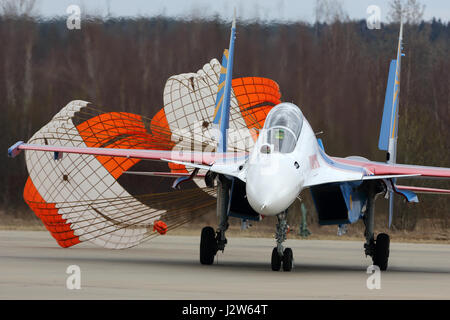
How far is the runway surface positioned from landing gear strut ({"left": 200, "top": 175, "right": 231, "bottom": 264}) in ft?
0.98

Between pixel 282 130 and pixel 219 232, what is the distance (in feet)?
9.65

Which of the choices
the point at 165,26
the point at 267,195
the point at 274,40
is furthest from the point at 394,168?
the point at 165,26

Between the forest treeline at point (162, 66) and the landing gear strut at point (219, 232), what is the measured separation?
490 inches

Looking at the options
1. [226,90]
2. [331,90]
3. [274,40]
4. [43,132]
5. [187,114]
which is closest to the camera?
[226,90]

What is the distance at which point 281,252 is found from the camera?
16.5 m

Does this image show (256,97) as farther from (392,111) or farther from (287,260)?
(287,260)

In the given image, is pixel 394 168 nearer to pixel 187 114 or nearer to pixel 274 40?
pixel 187 114

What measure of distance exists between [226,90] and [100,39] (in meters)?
13.2

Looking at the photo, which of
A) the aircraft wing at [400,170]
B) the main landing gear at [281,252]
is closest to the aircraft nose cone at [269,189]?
the main landing gear at [281,252]

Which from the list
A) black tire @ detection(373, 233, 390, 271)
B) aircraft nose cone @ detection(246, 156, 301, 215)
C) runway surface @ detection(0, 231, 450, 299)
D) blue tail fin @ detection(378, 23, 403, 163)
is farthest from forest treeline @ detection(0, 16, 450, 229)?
aircraft nose cone @ detection(246, 156, 301, 215)

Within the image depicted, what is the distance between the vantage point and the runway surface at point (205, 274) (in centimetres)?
1223

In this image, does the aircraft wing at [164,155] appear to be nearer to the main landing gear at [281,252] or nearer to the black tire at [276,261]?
the main landing gear at [281,252]

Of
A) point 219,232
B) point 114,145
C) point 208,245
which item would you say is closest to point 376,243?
point 219,232
